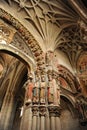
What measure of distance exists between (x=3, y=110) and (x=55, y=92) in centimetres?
553

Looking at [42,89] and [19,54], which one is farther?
[19,54]

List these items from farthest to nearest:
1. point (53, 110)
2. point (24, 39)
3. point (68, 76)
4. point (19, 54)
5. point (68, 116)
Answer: point (68, 76), point (68, 116), point (24, 39), point (19, 54), point (53, 110)

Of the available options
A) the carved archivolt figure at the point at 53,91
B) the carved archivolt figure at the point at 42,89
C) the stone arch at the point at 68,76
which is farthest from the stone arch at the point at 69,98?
the carved archivolt figure at the point at 42,89

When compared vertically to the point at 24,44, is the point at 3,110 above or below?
below

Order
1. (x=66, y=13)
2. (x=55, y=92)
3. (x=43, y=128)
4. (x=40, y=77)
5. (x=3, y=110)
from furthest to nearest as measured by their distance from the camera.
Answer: (x=3, y=110) → (x=66, y=13) → (x=40, y=77) → (x=55, y=92) → (x=43, y=128)

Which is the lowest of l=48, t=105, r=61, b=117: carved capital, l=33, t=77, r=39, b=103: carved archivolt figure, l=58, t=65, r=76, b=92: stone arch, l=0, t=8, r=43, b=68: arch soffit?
l=48, t=105, r=61, b=117: carved capital

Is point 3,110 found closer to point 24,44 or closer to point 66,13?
point 24,44

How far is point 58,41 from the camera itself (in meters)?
9.97

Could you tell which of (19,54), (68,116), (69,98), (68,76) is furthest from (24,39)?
(68,116)

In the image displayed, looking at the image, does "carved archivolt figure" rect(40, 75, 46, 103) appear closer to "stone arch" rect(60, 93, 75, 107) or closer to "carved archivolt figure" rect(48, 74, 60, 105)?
"carved archivolt figure" rect(48, 74, 60, 105)

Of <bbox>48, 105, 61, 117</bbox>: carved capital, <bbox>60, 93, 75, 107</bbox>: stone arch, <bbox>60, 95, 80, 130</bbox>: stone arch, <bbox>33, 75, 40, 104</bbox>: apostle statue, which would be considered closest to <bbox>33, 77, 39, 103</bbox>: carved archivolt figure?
A: <bbox>33, 75, 40, 104</bbox>: apostle statue

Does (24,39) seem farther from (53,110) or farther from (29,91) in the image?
(53,110)

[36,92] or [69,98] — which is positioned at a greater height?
[69,98]

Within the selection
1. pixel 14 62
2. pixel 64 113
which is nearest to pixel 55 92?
pixel 64 113
